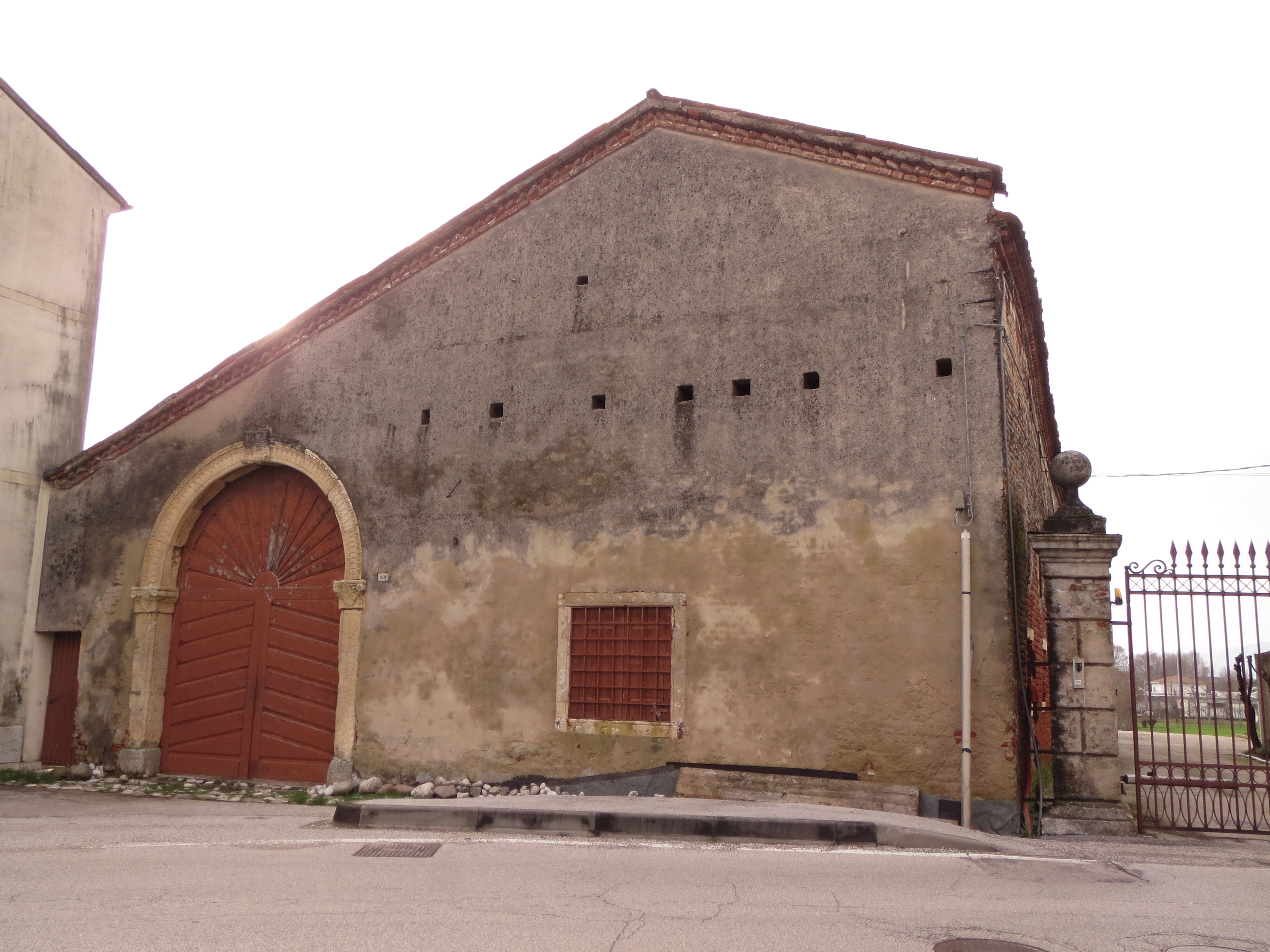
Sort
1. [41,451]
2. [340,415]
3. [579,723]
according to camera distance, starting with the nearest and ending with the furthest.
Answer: [579,723]
[340,415]
[41,451]

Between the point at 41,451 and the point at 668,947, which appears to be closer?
the point at 668,947

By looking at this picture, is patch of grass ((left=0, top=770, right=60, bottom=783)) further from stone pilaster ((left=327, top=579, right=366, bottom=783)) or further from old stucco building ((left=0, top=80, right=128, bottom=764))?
stone pilaster ((left=327, top=579, right=366, bottom=783))

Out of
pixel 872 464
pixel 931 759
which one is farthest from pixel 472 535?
pixel 931 759

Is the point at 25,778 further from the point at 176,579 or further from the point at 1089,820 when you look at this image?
the point at 1089,820

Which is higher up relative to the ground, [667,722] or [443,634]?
[443,634]

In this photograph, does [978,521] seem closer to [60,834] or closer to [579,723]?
[579,723]

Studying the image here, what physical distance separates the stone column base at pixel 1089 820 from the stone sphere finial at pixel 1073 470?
2.88 meters

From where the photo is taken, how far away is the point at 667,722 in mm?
9977

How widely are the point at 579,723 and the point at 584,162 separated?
21.3 ft

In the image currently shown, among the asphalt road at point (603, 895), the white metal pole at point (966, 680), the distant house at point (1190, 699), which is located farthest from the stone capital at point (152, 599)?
the distant house at point (1190, 699)

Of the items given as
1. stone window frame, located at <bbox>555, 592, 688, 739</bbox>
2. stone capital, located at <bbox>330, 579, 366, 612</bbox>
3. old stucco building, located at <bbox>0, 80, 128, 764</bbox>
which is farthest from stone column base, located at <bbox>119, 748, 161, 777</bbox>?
stone window frame, located at <bbox>555, 592, 688, 739</bbox>

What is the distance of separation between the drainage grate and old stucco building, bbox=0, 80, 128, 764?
776cm

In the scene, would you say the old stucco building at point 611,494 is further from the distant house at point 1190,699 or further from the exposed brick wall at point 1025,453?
the distant house at point 1190,699

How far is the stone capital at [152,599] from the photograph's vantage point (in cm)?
1253
